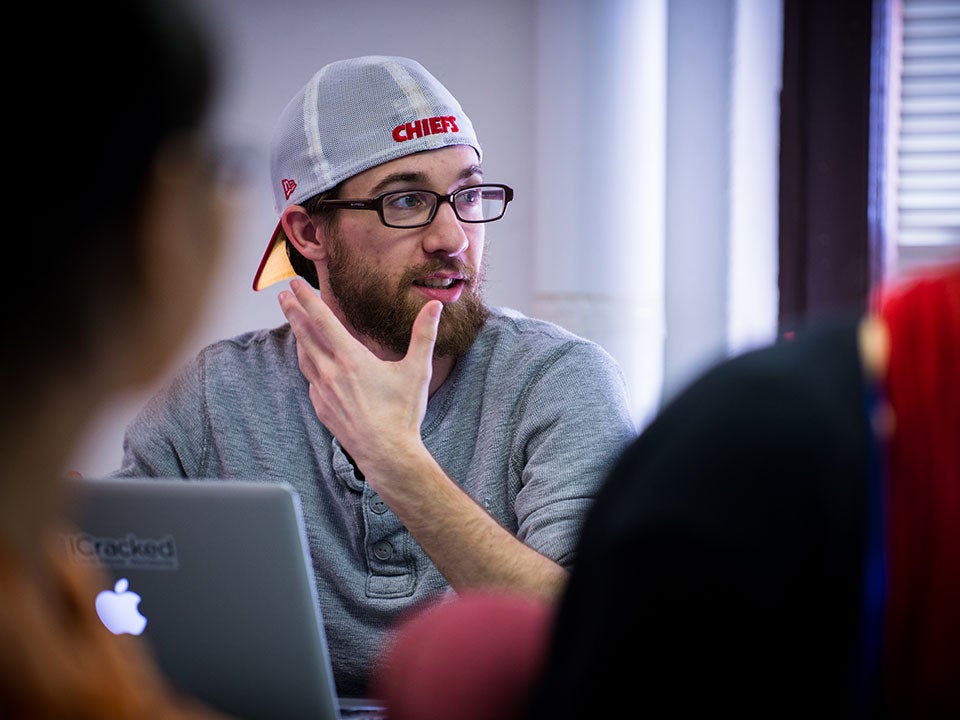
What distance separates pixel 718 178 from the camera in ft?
7.50

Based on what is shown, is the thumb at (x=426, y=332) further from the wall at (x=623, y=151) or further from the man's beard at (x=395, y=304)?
the wall at (x=623, y=151)

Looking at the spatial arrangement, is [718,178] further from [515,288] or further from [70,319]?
[70,319]

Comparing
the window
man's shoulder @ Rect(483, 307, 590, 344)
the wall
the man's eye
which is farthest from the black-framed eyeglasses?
the window

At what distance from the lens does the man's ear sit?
5.49ft

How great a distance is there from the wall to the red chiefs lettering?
732 millimetres

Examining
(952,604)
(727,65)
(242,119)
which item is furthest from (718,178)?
(952,604)

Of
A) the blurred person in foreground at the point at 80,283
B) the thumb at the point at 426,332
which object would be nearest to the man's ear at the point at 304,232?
the thumb at the point at 426,332

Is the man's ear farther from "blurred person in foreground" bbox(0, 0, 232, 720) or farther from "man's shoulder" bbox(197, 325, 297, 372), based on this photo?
"blurred person in foreground" bbox(0, 0, 232, 720)

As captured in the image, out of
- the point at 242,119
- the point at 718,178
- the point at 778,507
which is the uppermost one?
the point at 242,119

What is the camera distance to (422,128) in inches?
60.0

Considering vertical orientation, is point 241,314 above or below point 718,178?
below

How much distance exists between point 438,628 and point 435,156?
1070 millimetres

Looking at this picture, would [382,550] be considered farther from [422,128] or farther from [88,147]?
[88,147]

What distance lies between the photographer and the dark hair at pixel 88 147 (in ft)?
1.45
